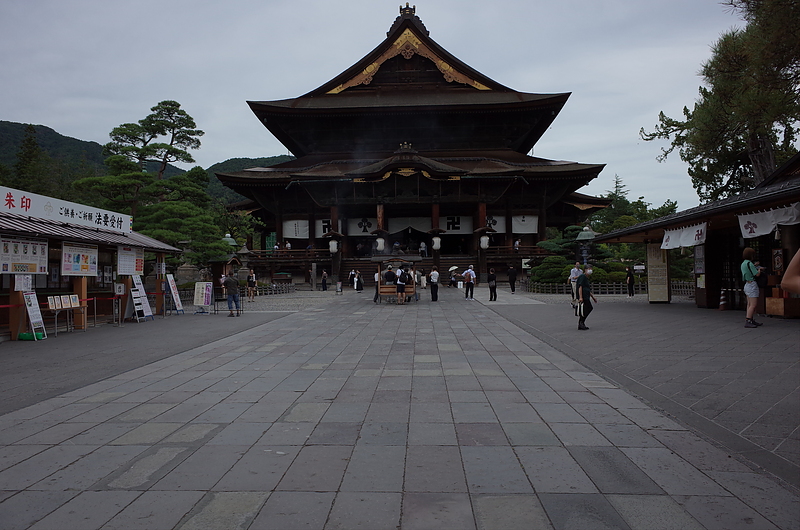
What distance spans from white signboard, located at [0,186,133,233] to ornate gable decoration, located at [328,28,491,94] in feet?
80.3

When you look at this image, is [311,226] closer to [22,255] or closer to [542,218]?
[542,218]

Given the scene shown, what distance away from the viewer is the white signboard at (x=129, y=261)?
1366 cm

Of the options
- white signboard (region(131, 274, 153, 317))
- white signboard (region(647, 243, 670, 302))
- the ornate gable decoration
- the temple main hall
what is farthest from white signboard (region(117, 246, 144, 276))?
the ornate gable decoration

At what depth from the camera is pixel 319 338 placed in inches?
404

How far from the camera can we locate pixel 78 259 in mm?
12102

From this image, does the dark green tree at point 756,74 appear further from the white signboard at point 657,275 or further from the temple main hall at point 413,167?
the temple main hall at point 413,167

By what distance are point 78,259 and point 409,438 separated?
11319 millimetres

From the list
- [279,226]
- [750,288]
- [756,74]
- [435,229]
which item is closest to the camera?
[756,74]

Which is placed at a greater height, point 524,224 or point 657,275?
point 524,224

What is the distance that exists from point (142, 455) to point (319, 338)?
642cm

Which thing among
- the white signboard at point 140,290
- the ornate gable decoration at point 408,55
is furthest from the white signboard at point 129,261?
the ornate gable decoration at point 408,55

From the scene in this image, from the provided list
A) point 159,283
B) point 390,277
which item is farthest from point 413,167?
point 159,283

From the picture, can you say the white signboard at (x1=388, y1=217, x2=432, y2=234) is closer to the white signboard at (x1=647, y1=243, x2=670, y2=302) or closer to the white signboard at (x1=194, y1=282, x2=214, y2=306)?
the white signboard at (x1=647, y1=243, x2=670, y2=302)

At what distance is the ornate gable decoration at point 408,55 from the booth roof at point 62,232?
24092 mm
